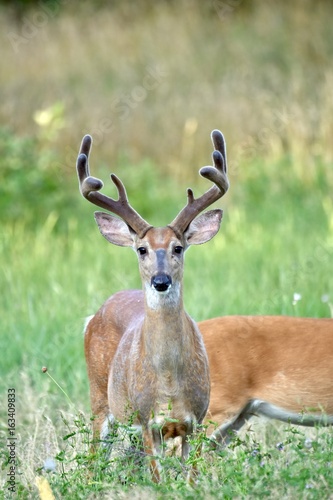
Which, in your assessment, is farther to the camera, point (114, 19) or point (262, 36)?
point (114, 19)

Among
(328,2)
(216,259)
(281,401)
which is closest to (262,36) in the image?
(328,2)

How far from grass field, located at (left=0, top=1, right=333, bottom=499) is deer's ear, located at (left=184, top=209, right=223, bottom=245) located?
36.4 inches

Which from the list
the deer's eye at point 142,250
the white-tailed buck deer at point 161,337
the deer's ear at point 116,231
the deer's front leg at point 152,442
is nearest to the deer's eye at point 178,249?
the white-tailed buck deer at point 161,337

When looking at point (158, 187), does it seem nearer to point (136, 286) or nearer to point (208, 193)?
point (136, 286)

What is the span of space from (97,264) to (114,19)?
13317mm

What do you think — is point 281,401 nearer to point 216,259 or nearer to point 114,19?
point 216,259

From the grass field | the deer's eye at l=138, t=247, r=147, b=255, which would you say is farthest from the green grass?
the deer's eye at l=138, t=247, r=147, b=255

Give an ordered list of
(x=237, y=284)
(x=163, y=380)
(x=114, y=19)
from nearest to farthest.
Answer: (x=163, y=380) → (x=237, y=284) → (x=114, y=19)

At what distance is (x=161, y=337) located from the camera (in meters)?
5.21

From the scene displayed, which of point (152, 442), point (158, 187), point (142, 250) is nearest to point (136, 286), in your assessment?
point (142, 250)

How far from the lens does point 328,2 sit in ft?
68.6

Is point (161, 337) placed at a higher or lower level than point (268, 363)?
higher

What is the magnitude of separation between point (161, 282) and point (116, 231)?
652 millimetres

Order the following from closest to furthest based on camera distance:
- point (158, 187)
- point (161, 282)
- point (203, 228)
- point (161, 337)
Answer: point (161, 282) < point (161, 337) < point (203, 228) < point (158, 187)
